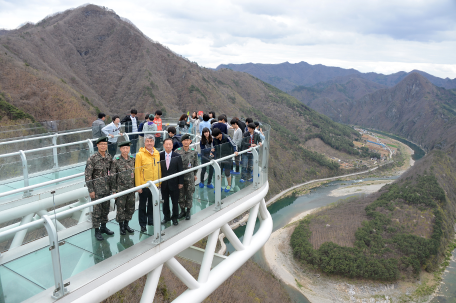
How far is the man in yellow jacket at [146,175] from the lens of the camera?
552cm

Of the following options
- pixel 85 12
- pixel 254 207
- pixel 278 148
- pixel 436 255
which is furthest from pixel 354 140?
pixel 254 207

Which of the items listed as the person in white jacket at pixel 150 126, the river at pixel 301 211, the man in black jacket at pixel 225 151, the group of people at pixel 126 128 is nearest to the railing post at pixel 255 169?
the man in black jacket at pixel 225 151

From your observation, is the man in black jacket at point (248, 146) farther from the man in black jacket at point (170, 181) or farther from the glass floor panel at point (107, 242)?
the glass floor panel at point (107, 242)

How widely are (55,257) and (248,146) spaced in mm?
5689

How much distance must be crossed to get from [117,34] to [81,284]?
111404mm

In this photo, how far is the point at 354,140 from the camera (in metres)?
142

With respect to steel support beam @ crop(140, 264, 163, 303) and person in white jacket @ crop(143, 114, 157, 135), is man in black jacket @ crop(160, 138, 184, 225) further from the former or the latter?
person in white jacket @ crop(143, 114, 157, 135)

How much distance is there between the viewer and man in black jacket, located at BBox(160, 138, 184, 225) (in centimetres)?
591

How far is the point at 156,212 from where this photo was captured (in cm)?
540

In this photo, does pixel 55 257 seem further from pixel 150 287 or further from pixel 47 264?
pixel 150 287

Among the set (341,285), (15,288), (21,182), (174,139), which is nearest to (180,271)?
(15,288)

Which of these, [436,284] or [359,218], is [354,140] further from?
[436,284]

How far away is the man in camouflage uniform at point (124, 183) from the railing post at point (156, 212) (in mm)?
440

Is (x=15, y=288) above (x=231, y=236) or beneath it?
above
